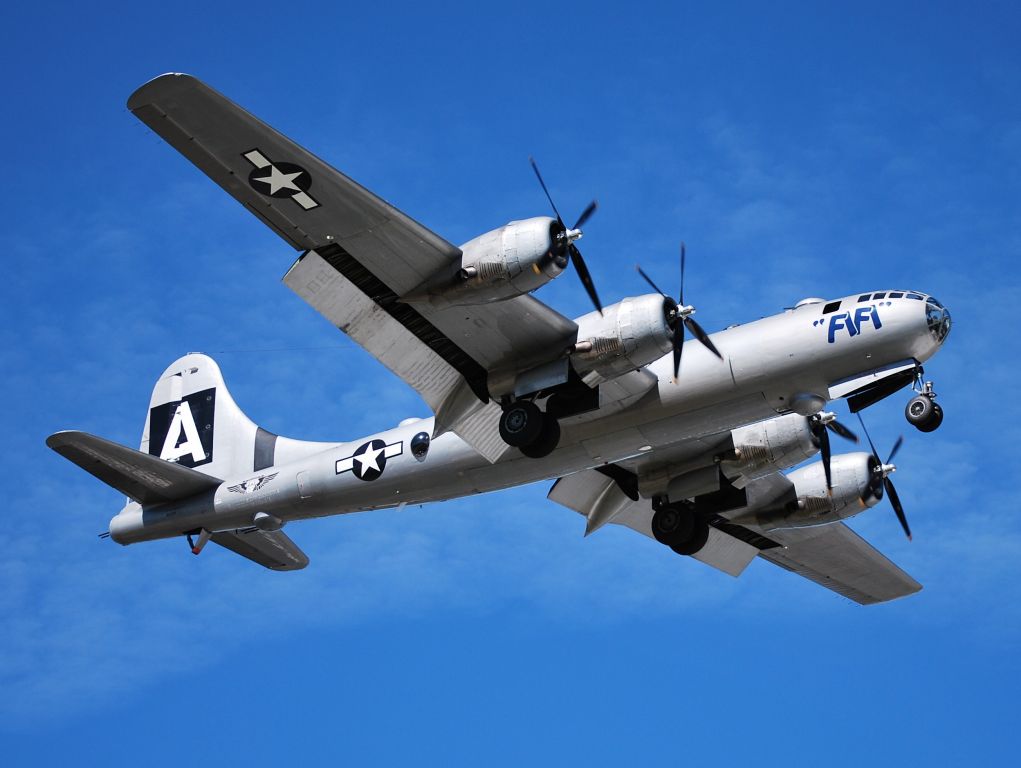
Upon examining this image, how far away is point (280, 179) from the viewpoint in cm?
2473

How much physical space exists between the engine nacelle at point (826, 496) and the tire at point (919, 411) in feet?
21.4

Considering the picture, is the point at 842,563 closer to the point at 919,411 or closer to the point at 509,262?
the point at 919,411

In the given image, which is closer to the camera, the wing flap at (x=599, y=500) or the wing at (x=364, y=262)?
the wing at (x=364, y=262)

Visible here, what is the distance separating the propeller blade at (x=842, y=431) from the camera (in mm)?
30391

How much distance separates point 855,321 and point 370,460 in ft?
36.0

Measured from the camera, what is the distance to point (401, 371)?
28391mm

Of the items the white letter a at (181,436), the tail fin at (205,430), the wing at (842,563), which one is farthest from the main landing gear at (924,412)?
the white letter a at (181,436)

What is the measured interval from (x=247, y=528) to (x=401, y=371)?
261 inches

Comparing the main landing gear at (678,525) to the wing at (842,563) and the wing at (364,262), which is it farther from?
the wing at (364,262)

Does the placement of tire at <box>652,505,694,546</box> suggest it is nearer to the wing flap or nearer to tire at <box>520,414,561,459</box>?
the wing flap

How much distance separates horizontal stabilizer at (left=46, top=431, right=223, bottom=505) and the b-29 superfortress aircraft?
0.05 m

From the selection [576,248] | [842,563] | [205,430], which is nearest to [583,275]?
[576,248]

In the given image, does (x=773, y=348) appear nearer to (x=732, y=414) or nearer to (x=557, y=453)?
(x=732, y=414)

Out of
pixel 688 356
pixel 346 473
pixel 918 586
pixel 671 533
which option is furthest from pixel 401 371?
pixel 918 586
